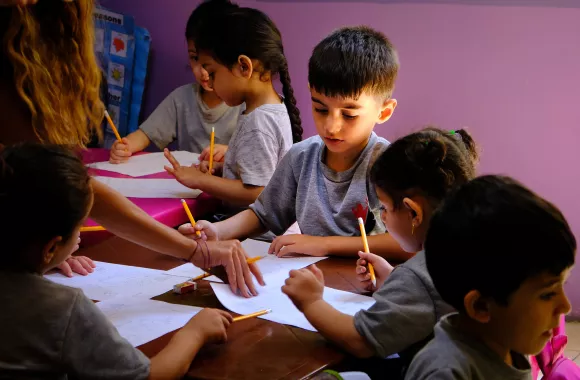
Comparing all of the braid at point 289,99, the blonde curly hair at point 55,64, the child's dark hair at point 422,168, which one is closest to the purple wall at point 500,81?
the braid at point 289,99

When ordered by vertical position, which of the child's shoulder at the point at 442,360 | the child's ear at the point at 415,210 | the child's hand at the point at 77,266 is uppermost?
the child's ear at the point at 415,210

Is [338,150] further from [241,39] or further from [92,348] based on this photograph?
[92,348]

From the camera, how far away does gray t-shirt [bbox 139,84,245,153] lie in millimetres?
3184

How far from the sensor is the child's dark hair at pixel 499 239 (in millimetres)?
1015

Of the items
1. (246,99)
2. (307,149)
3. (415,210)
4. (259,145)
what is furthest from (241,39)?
(415,210)

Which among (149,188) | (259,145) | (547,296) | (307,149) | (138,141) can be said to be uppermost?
(547,296)

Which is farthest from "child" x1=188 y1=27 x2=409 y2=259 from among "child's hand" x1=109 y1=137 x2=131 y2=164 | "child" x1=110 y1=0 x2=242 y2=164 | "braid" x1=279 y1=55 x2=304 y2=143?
"child" x1=110 y1=0 x2=242 y2=164

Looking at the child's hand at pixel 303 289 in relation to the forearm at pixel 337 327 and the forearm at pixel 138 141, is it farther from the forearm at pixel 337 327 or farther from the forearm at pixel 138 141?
Answer: the forearm at pixel 138 141

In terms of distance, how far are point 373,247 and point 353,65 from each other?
1.61 ft

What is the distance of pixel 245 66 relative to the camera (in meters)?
2.51

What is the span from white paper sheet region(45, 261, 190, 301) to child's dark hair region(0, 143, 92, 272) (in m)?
0.41

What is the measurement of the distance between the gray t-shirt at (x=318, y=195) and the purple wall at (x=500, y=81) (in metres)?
0.97

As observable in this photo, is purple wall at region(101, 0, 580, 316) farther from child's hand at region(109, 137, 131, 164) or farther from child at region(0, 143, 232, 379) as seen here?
child at region(0, 143, 232, 379)

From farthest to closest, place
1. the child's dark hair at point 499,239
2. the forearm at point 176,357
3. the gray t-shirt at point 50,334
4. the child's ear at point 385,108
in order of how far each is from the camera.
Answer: the child's ear at point 385,108 → the forearm at point 176,357 → the gray t-shirt at point 50,334 → the child's dark hair at point 499,239
